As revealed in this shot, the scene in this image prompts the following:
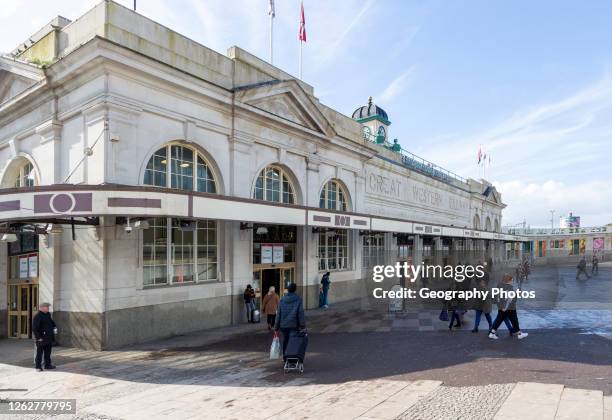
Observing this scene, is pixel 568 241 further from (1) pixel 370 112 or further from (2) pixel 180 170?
(2) pixel 180 170

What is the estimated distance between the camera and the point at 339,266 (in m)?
21.4

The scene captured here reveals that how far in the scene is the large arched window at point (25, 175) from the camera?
14992 mm

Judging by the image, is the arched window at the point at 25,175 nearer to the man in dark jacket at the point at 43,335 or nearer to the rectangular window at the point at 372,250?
the man in dark jacket at the point at 43,335

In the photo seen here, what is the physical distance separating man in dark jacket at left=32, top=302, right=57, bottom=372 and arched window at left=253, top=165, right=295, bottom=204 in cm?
840

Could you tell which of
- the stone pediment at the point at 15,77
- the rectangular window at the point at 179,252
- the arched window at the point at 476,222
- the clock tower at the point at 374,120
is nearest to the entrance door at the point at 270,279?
the rectangular window at the point at 179,252

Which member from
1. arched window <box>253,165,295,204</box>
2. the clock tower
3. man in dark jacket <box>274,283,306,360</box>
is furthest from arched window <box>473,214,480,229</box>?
man in dark jacket <box>274,283,306,360</box>

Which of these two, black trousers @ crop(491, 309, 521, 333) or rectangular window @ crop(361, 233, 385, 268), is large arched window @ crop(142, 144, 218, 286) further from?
rectangular window @ crop(361, 233, 385, 268)

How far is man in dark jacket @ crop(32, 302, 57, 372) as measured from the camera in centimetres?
927

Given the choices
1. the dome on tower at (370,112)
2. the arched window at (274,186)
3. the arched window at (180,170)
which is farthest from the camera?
the dome on tower at (370,112)

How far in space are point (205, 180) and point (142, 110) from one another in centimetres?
316

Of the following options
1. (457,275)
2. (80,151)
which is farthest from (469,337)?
(80,151)

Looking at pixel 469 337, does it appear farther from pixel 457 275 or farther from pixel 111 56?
pixel 111 56

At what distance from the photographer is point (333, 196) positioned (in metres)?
21.5

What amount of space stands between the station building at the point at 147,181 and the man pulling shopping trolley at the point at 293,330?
386 centimetres
